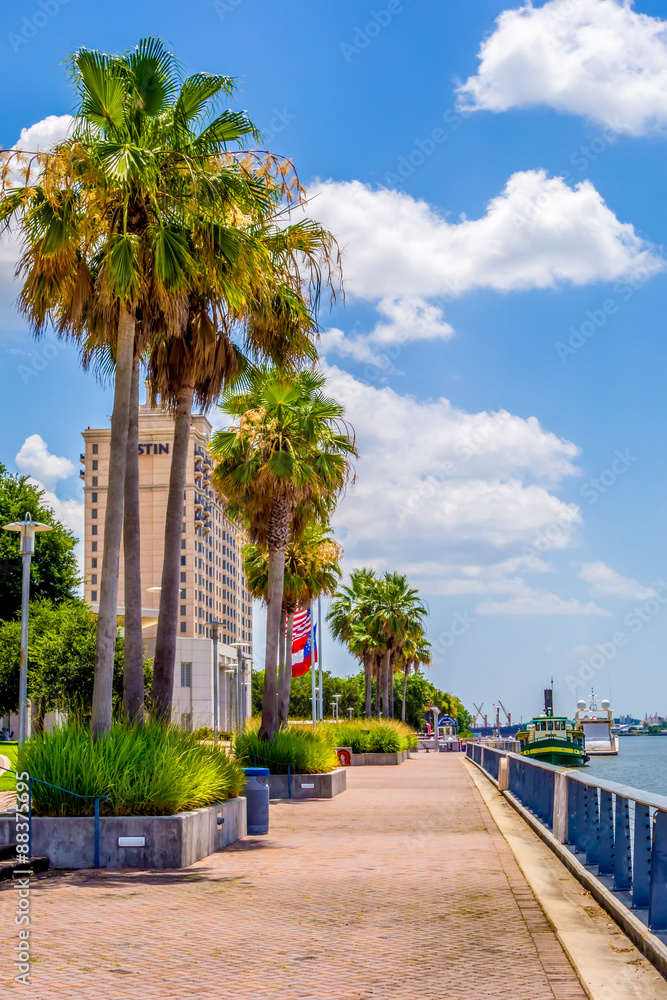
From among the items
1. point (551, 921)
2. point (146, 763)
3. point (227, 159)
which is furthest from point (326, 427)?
point (551, 921)

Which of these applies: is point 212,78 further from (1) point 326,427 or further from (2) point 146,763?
(1) point 326,427

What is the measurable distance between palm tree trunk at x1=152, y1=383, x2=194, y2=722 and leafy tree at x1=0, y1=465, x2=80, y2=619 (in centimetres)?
3183

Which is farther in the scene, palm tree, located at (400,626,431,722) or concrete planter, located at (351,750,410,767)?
palm tree, located at (400,626,431,722)

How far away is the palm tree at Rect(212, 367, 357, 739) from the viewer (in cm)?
2769

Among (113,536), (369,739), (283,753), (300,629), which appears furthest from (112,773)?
(369,739)

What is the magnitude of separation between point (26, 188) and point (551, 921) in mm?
11598

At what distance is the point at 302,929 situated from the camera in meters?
8.90

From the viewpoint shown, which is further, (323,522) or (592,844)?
(323,522)

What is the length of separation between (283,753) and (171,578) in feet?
30.3

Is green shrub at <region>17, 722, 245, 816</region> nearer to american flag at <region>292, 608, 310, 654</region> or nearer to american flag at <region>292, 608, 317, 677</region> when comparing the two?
american flag at <region>292, 608, 317, 677</region>

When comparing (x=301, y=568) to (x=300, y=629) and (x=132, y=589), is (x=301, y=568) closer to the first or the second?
(x=300, y=629)

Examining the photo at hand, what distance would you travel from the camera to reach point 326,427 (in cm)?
2873

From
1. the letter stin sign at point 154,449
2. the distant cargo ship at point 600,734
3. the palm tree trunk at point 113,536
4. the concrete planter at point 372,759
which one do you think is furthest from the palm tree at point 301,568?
the letter stin sign at point 154,449

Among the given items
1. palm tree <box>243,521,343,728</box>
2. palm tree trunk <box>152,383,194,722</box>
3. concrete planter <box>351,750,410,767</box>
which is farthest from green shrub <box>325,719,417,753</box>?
palm tree trunk <box>152,383,194,722</box>
